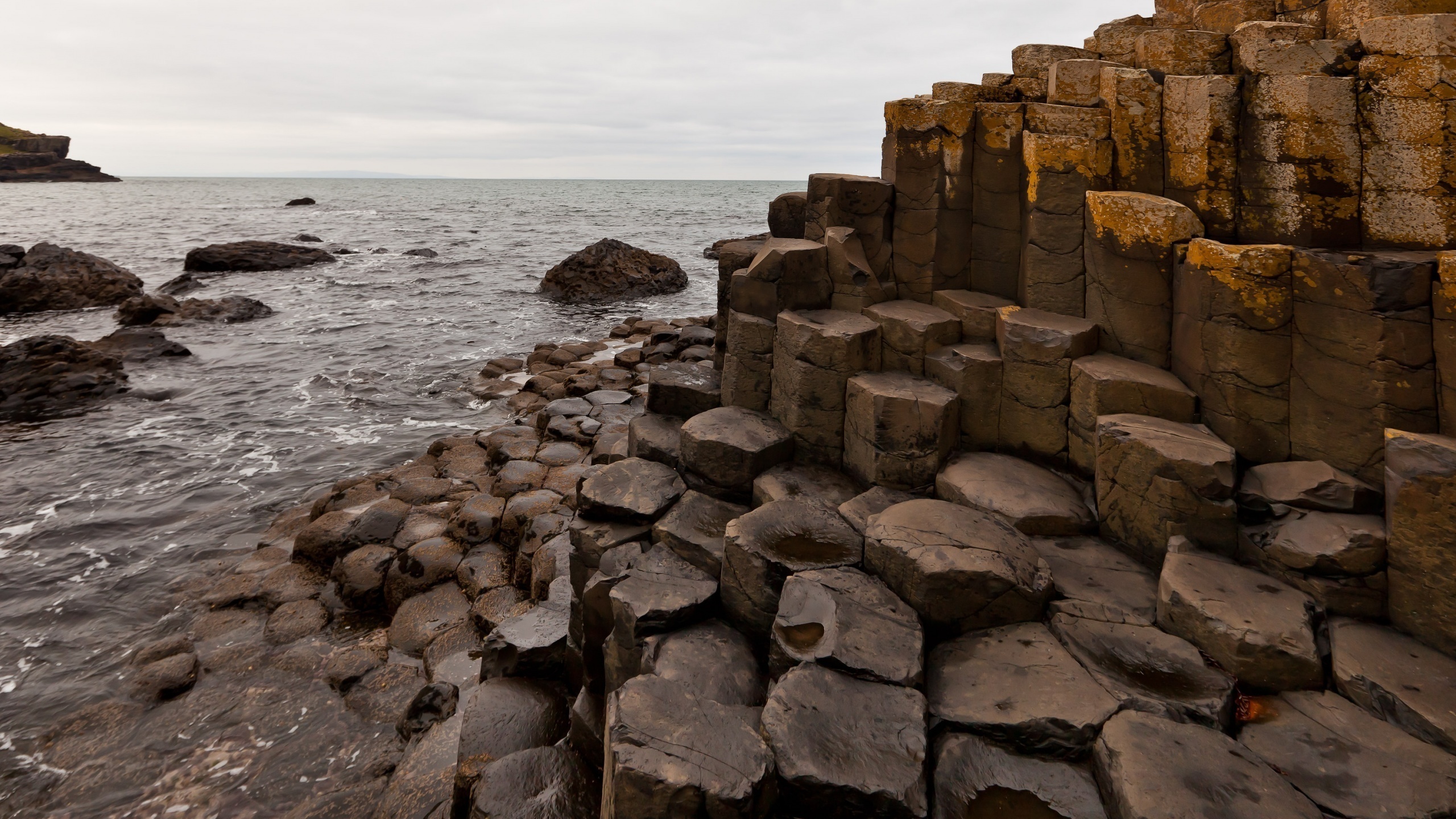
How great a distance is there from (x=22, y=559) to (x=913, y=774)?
1152cm

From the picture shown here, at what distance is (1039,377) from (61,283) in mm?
31099

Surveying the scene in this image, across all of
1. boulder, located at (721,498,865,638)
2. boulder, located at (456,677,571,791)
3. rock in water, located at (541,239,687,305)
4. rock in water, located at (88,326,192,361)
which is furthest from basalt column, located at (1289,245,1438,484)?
rock in water, located at (88,326,192,361)

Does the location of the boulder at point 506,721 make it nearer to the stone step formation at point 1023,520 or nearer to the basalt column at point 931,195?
the stone step formation at point 1023,520

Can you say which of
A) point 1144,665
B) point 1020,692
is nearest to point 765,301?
point 1020,692

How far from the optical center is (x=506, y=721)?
16.5 feet

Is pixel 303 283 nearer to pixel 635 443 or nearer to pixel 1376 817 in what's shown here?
pixel 635 443

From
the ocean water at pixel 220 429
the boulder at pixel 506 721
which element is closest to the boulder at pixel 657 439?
the boulder at pixel 506 721

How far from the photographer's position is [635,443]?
21.5 feet

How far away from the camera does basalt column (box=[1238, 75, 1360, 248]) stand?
168 inches

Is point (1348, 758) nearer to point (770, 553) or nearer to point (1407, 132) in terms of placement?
point (770, 553)

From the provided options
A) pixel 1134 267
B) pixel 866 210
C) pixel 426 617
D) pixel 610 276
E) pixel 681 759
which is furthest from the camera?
pixel 610 276

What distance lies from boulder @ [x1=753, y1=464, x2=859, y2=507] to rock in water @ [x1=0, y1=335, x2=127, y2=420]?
16.2m

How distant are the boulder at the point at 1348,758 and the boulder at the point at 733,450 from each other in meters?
3.49

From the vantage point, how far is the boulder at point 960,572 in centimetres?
410
